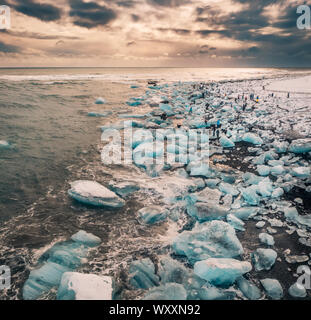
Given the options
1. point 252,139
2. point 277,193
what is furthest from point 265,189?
point 252,139

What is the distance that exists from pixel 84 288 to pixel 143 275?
591mm

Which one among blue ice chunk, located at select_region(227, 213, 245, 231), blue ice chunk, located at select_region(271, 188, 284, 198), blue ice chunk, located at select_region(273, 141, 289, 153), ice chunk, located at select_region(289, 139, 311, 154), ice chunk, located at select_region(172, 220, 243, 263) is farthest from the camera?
blue ice chunk, located at select_region(273, 141, 289, 153)

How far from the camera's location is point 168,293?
185cm

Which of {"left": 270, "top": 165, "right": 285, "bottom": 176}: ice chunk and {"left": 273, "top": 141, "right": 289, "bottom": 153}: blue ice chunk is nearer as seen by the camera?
{"left": 270, "top": 165, "right": 285, "bottom": 176}: ice chunk

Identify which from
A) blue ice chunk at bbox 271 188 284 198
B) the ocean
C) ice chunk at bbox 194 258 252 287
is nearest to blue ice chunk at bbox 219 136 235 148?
blue ice chunk at bbox 271 188 284 198

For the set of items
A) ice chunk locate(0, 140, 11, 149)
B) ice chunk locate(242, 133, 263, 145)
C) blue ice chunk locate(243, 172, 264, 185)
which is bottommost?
blue ice chunk locate(243, 172, 264, 185)

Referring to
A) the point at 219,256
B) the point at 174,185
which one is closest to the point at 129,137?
the point at 174,185

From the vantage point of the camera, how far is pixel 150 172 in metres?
4.09

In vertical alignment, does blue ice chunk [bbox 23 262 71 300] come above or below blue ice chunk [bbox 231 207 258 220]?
below

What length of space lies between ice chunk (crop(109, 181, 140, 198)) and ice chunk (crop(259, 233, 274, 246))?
2.04m

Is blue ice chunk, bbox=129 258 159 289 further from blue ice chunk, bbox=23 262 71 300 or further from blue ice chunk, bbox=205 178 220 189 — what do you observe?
blue ice chunk, bbox=205 178 220 189

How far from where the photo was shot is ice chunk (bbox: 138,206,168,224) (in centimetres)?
282

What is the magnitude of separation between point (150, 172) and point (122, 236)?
1.72 meters

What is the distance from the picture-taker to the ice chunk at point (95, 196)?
3.09 metres
